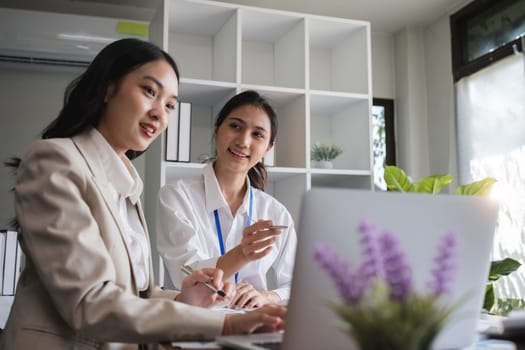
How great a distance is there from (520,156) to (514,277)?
2.21ft

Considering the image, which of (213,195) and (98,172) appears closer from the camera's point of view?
(98,172)

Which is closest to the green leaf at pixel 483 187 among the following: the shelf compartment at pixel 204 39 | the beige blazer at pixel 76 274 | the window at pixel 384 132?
the window at pixel 384 132

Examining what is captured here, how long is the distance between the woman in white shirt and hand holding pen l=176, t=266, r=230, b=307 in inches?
18.9

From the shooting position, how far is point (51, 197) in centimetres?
100

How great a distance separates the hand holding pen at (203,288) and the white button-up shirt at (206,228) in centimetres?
51

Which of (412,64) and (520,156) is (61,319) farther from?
(412,64)

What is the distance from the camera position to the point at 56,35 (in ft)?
10.6

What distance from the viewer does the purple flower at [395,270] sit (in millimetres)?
484

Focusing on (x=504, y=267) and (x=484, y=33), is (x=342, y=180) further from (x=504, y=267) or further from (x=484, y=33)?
(x=484, y=33)

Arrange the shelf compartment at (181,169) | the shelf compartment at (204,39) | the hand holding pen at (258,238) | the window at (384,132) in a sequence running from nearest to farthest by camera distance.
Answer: the hand holding pen at (258,238)
the shelf compartment at (181,169)
the shelf compartment at (204,39)
the window at (384,132)

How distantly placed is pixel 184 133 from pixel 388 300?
243cm

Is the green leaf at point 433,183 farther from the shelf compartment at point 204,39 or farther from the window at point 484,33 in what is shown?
the shelf compartment at point 204,39

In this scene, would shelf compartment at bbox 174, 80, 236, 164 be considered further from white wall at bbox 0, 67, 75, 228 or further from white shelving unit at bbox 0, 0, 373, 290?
white wall at bbox 0, 67, 75, 228

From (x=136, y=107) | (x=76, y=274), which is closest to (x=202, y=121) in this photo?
(x=136, y=107)
